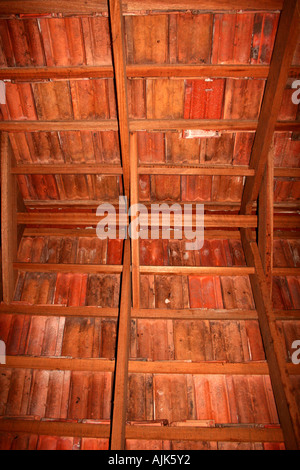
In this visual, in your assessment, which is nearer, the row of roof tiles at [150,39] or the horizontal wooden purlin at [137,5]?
the horizontal wooden purlin at [137,5]

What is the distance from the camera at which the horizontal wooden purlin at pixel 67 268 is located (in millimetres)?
3787

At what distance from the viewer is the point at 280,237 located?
423cm

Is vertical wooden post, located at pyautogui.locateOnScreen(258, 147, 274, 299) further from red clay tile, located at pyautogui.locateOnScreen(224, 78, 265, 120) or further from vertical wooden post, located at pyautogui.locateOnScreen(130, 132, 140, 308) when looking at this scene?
vertical wooden post, located at pyautogui.locateOnScreen(130, 132, 140, 308)

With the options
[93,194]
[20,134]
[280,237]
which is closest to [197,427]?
[280,237]

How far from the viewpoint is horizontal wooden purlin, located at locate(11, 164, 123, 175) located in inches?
151

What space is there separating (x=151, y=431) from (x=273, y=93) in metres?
3.99

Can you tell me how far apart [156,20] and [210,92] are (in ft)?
3.25

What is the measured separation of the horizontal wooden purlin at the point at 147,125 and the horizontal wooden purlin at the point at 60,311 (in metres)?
2.36

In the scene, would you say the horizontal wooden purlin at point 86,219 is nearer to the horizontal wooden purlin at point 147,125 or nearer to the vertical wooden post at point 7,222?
the vertical wooden post at point 7,222

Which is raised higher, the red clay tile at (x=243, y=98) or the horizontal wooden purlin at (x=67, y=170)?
the red clay tile at (x=243, y=98)

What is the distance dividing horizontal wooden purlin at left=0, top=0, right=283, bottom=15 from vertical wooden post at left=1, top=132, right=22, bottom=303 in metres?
1.46

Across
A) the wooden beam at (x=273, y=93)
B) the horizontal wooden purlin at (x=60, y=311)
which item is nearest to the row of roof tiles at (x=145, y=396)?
the horizontal wooden purlin at (x=60, y=311)

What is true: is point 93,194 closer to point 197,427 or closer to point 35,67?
point 35,67

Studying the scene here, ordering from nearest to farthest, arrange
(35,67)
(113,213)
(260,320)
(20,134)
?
1. (35,67)
2. (260,320)
3. (20,134)
4. (113,213)
